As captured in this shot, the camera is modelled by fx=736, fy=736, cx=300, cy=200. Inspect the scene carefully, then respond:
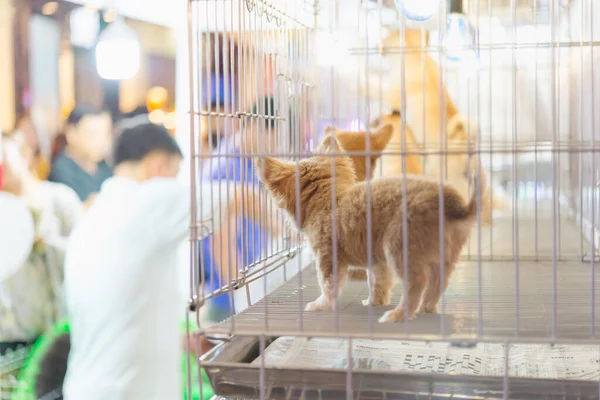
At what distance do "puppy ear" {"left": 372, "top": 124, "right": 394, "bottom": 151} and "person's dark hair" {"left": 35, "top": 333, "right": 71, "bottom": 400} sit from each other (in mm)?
1812

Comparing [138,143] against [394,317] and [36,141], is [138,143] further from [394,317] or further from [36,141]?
[394,317]

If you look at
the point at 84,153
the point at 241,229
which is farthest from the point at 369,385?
the point at 84,153

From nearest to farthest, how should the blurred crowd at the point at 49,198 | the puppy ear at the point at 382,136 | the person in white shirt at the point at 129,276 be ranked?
the puppy ear at the point at 382,136, the person in white shirt at the point at 129,276, the blurred crowd at the point at 49,198

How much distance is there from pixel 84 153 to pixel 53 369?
878 millimetres

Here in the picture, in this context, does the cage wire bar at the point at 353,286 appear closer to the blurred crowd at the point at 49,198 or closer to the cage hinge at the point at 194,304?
the cage hinge at the point at 194,304

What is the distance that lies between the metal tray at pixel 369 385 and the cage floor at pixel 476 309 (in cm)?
7

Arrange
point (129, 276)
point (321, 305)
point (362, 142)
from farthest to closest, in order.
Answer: point (129, 276) < point (362, 142) < point (321, 305)

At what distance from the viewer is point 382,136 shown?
5.54 feet

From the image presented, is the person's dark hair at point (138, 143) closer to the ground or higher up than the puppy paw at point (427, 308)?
higher up

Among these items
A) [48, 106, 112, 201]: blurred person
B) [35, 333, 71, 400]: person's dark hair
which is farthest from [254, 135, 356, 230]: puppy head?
[35, 333, 71, 400]: person's dark hair

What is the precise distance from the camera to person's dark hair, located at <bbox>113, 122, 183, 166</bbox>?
2.54 metres

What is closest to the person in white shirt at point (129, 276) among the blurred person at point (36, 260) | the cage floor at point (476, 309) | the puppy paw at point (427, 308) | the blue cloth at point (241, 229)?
the blurred person at point (36, 260)

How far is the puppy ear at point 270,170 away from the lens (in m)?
1.30

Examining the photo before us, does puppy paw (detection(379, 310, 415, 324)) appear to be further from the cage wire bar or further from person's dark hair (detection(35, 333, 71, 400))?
person's dark hair (detection(35, 333, 71, 400))
